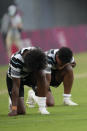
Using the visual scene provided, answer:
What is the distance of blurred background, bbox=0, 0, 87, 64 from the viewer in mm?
28969

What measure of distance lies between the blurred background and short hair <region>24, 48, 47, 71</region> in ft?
51.2

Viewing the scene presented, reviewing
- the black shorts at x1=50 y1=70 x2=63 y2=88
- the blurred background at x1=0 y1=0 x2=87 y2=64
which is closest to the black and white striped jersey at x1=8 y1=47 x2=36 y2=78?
the black shorts at x1=50 y1=70 x2=63 y2=88

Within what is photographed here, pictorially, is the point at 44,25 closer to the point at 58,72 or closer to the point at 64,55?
the point at 58,72

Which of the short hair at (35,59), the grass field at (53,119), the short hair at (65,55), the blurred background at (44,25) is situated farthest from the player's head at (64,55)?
the blurred background at (44,25)

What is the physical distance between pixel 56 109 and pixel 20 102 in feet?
3.16

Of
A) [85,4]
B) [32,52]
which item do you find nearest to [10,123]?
[32,52]

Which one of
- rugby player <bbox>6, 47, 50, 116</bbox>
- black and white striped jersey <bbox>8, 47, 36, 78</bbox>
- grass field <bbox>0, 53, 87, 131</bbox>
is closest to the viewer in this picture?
grass field <bbox>0, 53, 87, 131</bbox>

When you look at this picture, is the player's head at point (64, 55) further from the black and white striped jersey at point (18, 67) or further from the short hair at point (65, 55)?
the black and white striped jersey at point (18, 67)

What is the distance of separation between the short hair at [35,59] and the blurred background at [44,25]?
15605 millimetres

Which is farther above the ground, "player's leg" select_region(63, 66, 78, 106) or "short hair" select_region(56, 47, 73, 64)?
"short hair" select_region(56, 47, 73, 64)

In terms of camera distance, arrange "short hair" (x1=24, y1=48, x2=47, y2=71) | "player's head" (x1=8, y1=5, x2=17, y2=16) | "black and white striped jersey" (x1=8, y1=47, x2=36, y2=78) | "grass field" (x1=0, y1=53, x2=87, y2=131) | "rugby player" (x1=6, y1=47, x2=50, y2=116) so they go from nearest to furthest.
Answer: "grass field" (x1=0, y1=53, x2=87, y2=131) < "short hair" (x1=24, y1=48, x2=47, y2=71) < "rugby player" (x1=6, y1=47, x2=50, y2=116) < "black and white striped jersey" (x1=8, y1=47, x2=36, y2=78) < "player's head" (x1=8, y1=5, x2=17, y2=16)

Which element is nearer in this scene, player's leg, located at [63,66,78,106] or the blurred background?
player's leg, located at [63,66,78,106]

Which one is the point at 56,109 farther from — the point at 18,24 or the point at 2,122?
the point at 18,24

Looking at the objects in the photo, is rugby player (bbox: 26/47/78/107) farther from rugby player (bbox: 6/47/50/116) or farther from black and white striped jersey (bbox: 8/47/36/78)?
black and white striped jersey (bbox: 8/47/36/78)
